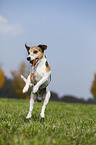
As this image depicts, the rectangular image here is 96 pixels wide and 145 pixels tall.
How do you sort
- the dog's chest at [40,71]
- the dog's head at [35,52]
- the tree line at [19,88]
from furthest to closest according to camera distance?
the tree line at [19,88] → the dog's chest at [40,71] → the dog's head at [35,52]

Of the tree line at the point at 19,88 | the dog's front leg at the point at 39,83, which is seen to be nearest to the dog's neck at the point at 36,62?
the dog's front leg at the point at 39,83

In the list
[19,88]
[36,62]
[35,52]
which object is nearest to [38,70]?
[36,62]

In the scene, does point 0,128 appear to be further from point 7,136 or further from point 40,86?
point 40,86

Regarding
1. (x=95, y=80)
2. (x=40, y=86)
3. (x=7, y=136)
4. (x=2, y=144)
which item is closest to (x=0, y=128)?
(x=7, y=136)

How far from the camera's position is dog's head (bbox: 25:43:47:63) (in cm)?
420

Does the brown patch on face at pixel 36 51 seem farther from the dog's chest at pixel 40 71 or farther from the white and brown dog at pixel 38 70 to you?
the dog's chest at pixel 40 71

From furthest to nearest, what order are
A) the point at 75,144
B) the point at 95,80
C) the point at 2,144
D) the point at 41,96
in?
1. the point at 95,80
2. the point at 41,96
3. the point at 75,144
4. the point at 2,144

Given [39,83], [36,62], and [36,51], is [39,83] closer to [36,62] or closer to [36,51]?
[36,62]

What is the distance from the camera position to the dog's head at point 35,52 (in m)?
4.20

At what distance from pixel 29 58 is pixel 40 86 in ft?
2.71

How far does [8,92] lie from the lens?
3781cm

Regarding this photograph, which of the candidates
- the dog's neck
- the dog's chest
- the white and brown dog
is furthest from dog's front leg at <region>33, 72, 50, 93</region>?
the dog's neck

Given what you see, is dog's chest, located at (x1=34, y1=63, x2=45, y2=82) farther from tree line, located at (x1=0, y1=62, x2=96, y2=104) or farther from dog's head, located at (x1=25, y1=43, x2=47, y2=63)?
tree line, located at (x1=0, y1=62, x2=96, y2=104)

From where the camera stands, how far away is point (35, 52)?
14.0ft
